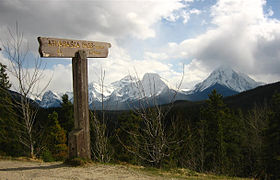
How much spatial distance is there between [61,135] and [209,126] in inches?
657

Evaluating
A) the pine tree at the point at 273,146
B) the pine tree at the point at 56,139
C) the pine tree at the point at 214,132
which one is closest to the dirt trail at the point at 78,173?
the pine tree at the point at 273,146

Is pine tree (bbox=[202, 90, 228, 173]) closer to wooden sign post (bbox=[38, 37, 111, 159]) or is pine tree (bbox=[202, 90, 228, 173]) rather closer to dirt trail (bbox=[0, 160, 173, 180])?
dirt trail (bbox=[0, 160, 173, 180])

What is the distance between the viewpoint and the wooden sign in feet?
16.7

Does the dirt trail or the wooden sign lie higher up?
the wooden sign

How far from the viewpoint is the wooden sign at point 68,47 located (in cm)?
509

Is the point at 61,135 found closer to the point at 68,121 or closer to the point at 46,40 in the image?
the point at 68,121

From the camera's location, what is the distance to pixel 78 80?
218 inches

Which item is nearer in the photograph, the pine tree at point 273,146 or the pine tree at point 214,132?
the pine tree at point 273,146

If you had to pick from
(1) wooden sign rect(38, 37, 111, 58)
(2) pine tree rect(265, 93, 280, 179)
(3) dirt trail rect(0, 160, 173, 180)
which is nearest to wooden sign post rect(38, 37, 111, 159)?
(1) wooden sign rect(38, 37, 111, 58)

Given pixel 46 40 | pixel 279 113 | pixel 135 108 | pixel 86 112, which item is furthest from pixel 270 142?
pixel 46 40

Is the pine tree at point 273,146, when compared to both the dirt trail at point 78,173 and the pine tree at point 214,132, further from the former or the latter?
the dirt trail at point 78,173

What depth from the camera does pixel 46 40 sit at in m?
5.14

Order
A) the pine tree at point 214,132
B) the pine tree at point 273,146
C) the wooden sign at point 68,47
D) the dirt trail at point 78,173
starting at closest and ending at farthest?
the dirt trail at point 78,173 < the wooden sign at point 68,47 < the pine tree at point 273,146 < the pine tree at point 214,132

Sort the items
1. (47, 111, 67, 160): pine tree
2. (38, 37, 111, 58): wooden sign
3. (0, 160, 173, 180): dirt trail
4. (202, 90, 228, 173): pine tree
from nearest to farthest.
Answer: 1. (0, 160, 173, 180): dirt trail
2. (38, 37, 111, 58): wooden sign
3. (47, 111, 67, 160): pine tree
4. (202, 90, 228, 173): pine tree
